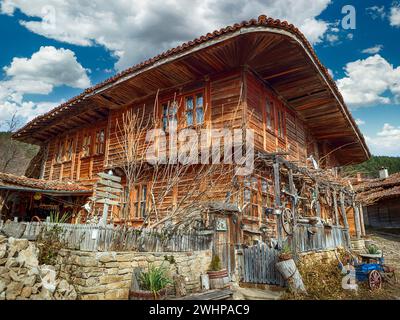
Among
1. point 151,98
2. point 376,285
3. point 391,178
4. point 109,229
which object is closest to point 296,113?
point 151,98

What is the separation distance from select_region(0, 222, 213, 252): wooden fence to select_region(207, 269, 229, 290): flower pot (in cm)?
82

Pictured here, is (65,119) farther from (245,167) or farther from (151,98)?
(245,167)

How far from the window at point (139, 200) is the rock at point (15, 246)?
503cm

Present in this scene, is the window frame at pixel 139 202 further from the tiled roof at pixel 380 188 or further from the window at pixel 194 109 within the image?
the tiled roof at pixel 380 188

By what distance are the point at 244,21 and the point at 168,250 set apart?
6132 millimetres

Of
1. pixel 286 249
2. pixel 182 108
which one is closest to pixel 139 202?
pixel 182 108

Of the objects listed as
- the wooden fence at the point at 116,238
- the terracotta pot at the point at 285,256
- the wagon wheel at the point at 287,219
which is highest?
the wagon wheel at the point at 287,219

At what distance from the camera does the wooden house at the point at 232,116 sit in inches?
326

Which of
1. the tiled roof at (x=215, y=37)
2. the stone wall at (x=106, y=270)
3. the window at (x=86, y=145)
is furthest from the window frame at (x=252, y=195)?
the window at (x=86, y=145)

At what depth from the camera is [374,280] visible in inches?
322

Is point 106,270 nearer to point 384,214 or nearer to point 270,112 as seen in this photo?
point 270,112

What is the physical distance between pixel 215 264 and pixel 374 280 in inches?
179

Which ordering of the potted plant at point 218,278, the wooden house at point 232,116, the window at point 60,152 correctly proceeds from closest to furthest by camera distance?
the potted plant at point 218,278 → the wooden house at point 232,116 → the window at point 60,152

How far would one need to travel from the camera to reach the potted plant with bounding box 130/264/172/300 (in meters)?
5.62
